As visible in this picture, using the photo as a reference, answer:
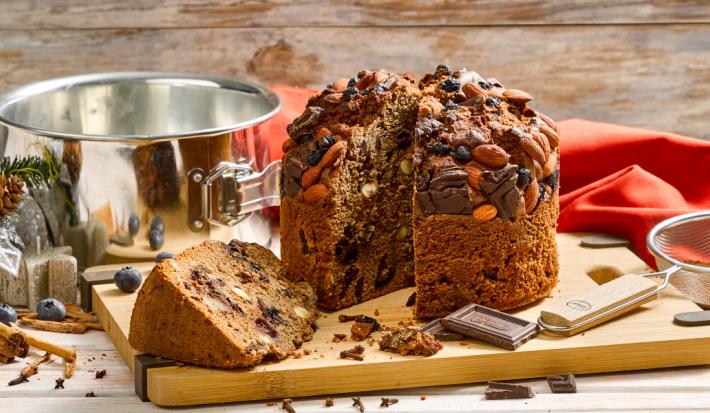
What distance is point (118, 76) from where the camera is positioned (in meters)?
4.66

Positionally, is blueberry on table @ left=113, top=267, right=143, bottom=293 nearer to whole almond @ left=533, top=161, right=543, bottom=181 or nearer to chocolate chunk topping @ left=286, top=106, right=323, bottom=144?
chocolate chunk topping @ left=286, top=106, right=323, bottom=144

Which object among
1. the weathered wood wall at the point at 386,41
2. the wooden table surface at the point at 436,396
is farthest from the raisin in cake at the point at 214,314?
the weathered wood wall at the point at 386,41

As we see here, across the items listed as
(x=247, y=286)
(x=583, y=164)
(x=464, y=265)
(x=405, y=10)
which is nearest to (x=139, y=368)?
(x=247, y=286)

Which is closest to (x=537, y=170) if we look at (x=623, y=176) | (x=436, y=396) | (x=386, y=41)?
(x=436, y=396)

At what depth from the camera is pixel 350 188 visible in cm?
356

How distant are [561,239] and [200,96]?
173 centimetres

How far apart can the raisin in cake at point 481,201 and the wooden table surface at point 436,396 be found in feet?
1.32

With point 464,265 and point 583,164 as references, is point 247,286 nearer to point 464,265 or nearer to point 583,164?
point 464,265

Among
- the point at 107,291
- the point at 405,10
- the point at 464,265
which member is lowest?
the point at 107,291

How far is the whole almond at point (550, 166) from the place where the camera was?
3.41 m

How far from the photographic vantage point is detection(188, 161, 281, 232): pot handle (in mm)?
3926

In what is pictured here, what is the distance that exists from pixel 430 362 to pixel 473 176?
23.8 inches

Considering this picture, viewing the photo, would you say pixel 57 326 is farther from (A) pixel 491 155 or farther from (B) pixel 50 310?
(A) pixel 491 155

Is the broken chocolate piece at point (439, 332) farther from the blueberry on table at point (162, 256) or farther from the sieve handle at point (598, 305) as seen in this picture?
the blueberry on table at point (162, 256)
